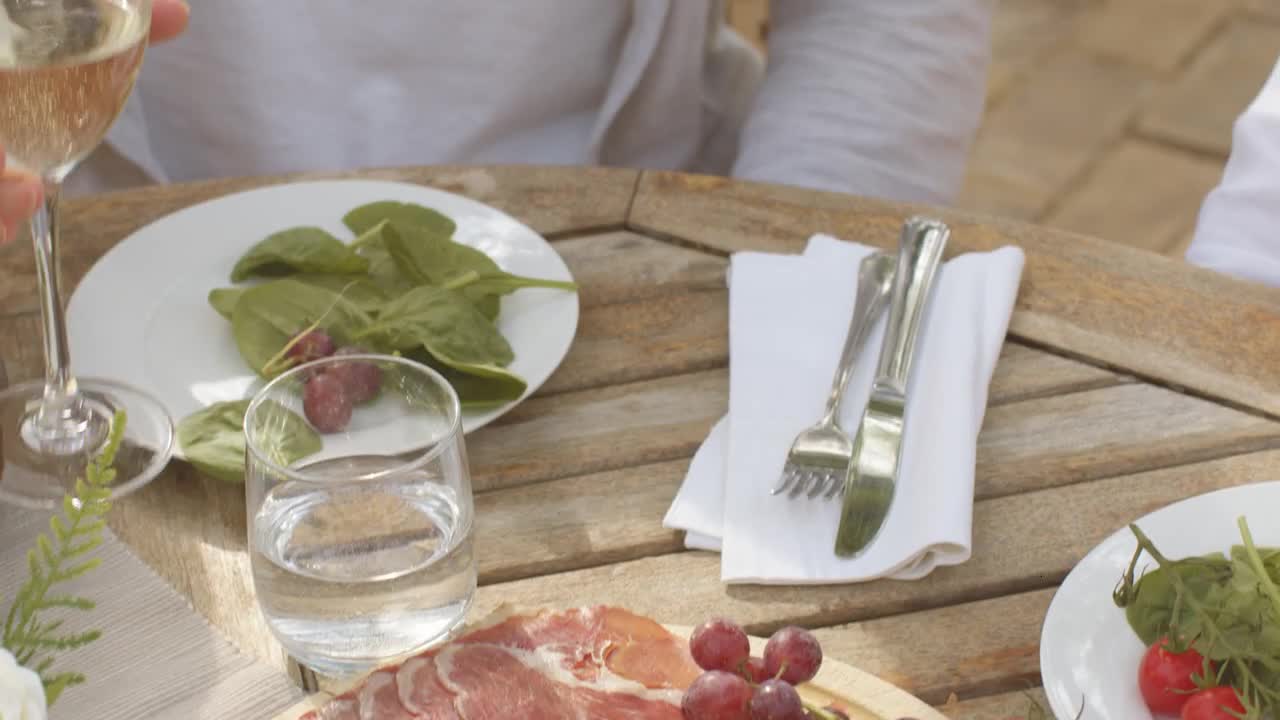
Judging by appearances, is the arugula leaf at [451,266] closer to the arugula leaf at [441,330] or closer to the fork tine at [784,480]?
the arugula leaf at [441,330]

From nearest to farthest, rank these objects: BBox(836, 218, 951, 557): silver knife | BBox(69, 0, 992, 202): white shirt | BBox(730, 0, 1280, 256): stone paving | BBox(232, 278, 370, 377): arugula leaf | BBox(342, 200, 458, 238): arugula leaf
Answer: BBox(836, 218, 951, 557): silver knife
BBox(232, 278, 370, 377): arugula leaf
BBox(342, 200, 458, 238): arugula leaf
BBox(69, 0, 992, 202): white shirt
BBox(730, 0, 1280, 256): stone paving

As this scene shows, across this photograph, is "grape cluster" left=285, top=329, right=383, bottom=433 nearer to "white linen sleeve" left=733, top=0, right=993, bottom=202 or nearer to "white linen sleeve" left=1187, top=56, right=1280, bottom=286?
"white linen sleeve" left=1187, top=56, right=1280, bottom=286

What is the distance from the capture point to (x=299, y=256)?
1001 millimetres

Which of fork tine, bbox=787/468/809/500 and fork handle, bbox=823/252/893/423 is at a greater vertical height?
fork handle, bbox=823/252/893/423

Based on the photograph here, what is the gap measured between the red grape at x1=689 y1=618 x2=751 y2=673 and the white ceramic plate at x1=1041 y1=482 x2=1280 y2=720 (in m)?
0.15

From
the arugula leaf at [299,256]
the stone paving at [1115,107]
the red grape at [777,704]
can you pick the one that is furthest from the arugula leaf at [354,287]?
the stone paving at [1115,107]

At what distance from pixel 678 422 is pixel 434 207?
0.30 m

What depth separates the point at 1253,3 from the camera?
11.4 feet

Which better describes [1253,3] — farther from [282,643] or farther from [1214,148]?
[282,643]

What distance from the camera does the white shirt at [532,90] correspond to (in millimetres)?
1460

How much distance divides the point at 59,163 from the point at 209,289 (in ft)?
0.65

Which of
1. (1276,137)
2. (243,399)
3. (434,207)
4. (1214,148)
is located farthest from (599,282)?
(1214,148)

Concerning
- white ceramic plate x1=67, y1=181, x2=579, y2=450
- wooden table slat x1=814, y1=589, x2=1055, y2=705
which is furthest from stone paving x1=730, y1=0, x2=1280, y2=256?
wooden table slat x1=814, y1=589, x2=1055, y2=705

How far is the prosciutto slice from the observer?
0.68 m
